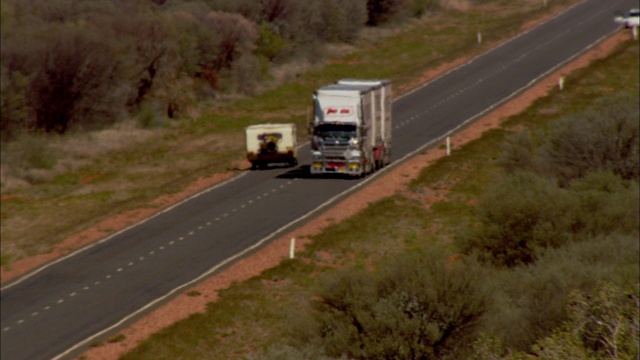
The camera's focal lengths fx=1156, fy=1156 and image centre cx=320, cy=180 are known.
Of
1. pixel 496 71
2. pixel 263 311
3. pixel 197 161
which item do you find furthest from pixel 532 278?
pixel 496 71

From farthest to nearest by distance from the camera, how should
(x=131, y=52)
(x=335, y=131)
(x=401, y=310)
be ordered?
(x=131, y=52) → (x=335, y=131) → (x=401, y=310)

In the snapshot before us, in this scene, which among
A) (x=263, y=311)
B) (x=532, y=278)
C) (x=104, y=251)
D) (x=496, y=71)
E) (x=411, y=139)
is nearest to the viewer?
(x=532, y=278)

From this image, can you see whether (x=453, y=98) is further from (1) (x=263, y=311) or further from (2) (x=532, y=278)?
(2) (x=532, y=278)

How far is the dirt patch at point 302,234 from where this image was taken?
39.0m

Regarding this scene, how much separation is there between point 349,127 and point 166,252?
38.2 feet

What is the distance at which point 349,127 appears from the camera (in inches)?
2152

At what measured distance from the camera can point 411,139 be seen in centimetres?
6788

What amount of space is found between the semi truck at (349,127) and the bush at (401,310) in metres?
23.1

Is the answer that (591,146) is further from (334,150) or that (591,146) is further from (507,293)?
(507,293)

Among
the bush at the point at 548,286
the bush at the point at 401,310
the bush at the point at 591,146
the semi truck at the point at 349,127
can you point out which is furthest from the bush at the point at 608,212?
the bush at the point at 401,310

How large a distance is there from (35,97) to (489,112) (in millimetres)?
29189

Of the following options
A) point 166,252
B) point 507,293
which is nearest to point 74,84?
point 166,252

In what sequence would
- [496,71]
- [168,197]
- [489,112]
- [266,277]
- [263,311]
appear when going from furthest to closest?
[496,71] → [489,112] → [168,197] → [266,277] → [263,311]

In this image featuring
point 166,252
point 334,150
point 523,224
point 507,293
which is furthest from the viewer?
point 334,150
